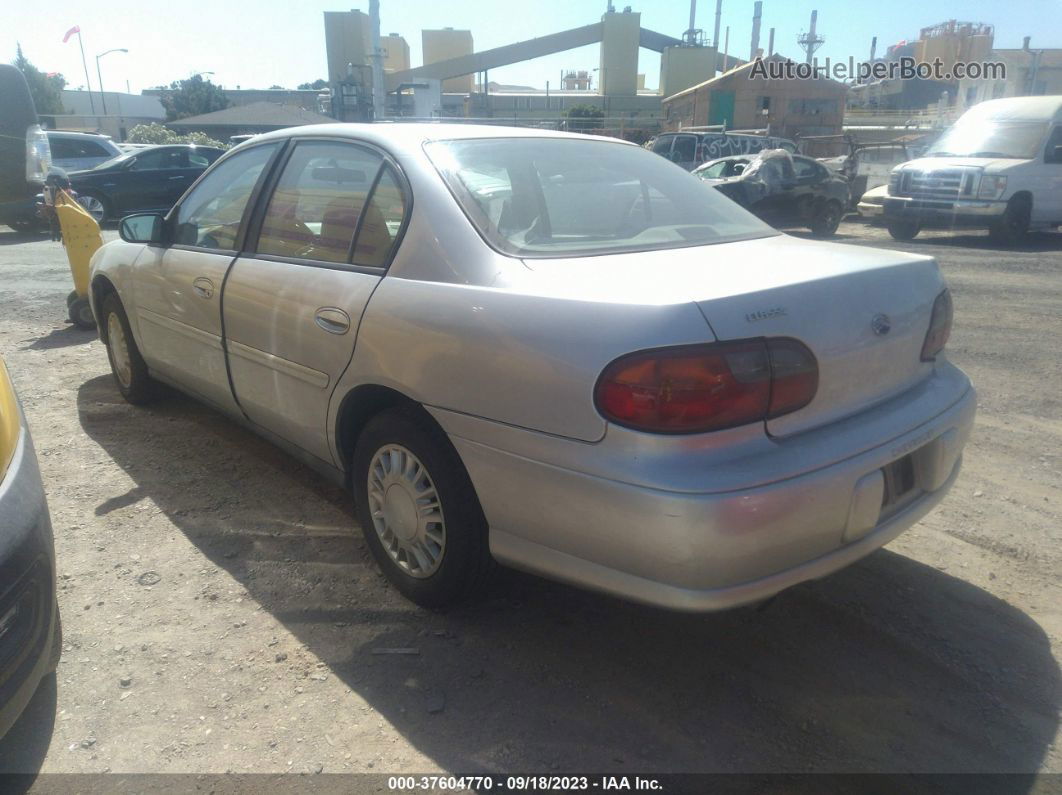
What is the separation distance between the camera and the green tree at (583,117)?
40281 mm

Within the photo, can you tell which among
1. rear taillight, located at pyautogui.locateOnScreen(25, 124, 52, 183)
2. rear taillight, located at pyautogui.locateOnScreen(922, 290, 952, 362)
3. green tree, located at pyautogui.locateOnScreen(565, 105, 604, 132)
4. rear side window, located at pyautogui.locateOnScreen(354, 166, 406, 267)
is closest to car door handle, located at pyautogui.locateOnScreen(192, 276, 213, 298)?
rear side window, located at pyautogui.locateOnScreen(354, 166, 406, 267)

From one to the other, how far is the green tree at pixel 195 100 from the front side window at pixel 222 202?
64731mm

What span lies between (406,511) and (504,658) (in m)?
0.58

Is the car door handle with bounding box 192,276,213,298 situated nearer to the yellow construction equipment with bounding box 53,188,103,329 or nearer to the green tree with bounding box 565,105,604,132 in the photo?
the yellow construction equipment with bounding box 53,188,103,329

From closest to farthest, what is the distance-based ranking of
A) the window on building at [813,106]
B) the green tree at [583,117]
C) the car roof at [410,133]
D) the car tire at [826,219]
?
the car roof at [410,133], the car tire at [826,219], the window on building at [813,106], the green tree at [583,117]

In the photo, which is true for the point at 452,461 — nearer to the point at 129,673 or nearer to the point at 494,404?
the point at 494,404

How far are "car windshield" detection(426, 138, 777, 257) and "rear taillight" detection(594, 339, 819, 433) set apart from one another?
621 mm

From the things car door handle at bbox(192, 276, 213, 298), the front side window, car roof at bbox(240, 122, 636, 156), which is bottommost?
car door handle at bbox(192, 276, 213, 298)

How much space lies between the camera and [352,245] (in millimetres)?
2824

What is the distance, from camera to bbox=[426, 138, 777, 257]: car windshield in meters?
2.53

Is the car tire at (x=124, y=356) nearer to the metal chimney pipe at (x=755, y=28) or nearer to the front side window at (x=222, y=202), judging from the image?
the front side window at (x=222, y=202)

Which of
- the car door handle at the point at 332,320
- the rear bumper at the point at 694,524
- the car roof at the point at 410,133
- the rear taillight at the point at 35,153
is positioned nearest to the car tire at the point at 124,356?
the car roof at the point at 410,133

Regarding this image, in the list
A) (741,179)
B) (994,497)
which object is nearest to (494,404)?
(994,497)

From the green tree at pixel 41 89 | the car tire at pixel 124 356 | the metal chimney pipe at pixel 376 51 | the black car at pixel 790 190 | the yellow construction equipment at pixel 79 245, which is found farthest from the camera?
the green tree at pixel 41 89
